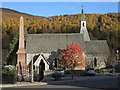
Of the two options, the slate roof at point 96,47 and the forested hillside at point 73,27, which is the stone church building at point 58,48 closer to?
the slate roof at point 96,47

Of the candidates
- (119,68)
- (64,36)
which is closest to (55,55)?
(64,36)

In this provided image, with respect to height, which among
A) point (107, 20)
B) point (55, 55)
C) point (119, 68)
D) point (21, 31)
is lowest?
point (119, 68)

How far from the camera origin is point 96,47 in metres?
47.3

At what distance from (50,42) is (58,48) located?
9.80 ft

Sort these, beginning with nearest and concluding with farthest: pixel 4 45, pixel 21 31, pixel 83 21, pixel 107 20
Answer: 1. pixel 21 31
2. pixel 83 21
3. pixel 4 45
4. pixel 107 20

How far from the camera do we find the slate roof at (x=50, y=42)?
44.3 metres

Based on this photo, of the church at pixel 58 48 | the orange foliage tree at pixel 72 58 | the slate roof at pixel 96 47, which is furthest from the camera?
the slate roof at pixel 96 47

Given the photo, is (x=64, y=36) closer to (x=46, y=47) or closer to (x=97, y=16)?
(x=46, y=47)

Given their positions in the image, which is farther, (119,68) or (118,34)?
Answer: (118,34)

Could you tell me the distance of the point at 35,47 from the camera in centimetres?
4469

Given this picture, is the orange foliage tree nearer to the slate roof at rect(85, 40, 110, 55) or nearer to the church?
the church

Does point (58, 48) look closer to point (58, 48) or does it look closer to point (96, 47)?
point (58, 48)

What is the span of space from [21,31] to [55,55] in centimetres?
1670

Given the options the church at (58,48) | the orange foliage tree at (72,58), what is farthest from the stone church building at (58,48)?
the orange foliage tree at (72,58)
